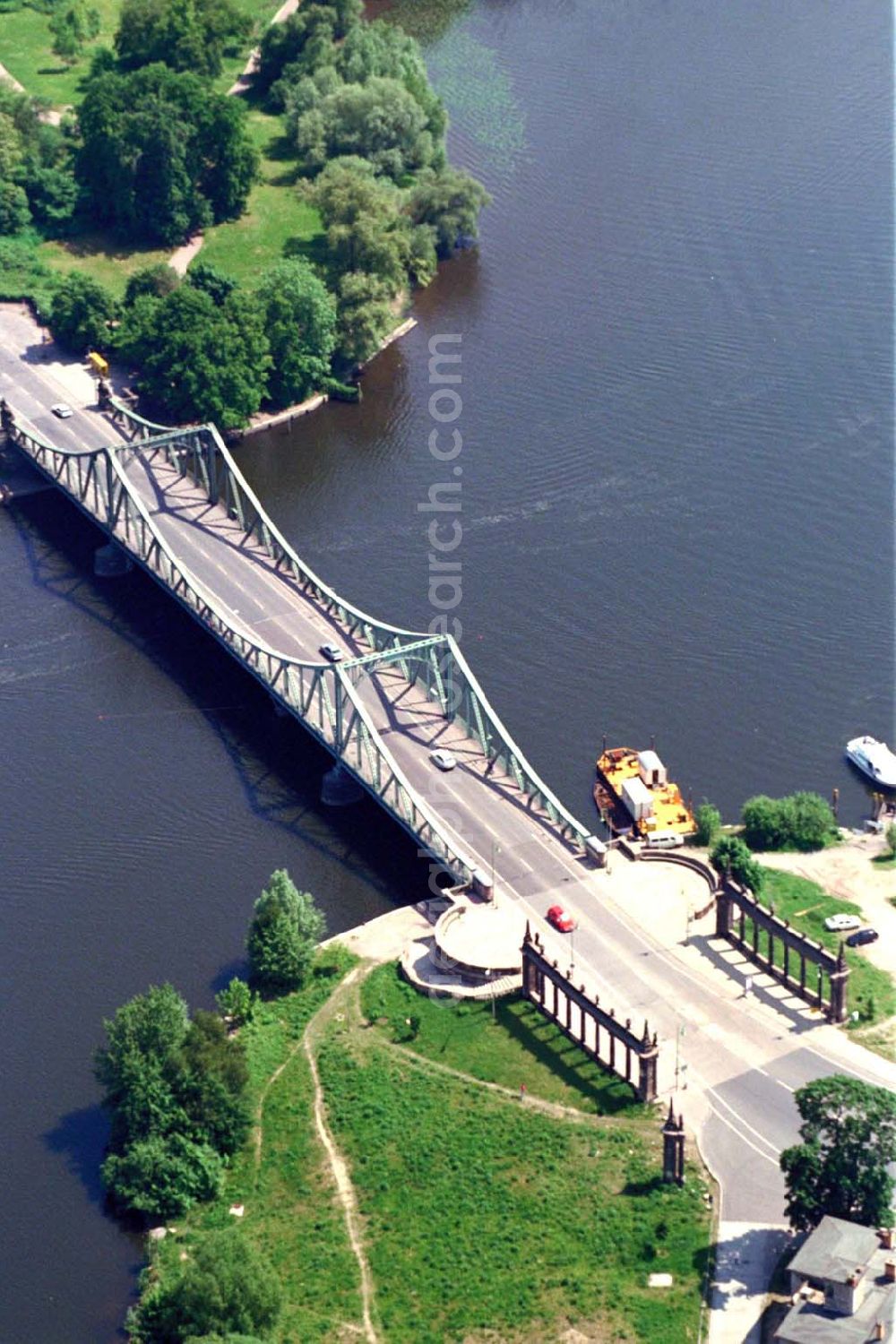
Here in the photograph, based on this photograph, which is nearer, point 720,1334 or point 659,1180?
point 720,1334

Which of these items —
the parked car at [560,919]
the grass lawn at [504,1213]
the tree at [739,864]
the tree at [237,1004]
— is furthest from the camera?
the parked car at [560,919]

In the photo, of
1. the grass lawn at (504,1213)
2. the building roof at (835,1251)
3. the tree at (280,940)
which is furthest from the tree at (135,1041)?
the building roof at (835,1251)

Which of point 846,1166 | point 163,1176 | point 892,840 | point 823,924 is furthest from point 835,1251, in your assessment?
point 892,840

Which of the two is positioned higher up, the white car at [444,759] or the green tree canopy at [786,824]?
the green tree canopy at [786,824]

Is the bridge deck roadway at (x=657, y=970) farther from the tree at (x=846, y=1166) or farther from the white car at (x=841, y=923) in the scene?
the white car at (x=841, y=923)

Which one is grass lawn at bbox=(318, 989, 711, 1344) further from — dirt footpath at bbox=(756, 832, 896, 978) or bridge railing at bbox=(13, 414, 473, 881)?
dirt footpath at bbox=(756, 832, 896, 978)

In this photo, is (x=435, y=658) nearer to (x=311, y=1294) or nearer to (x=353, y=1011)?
(x=353, y=1011)

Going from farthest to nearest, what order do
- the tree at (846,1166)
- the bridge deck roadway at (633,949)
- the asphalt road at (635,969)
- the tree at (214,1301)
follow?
the bridge deck roadway at (633,949), the asphalt road at (635,969), the tree at (846,1166), the tree at (214,1301)

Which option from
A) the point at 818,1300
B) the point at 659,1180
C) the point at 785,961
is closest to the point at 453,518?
the point at 785,961
